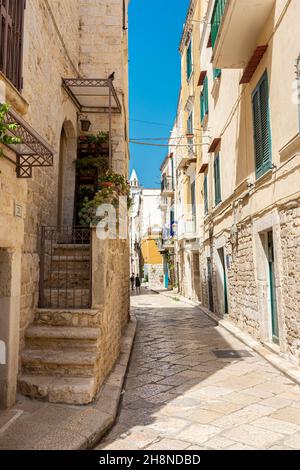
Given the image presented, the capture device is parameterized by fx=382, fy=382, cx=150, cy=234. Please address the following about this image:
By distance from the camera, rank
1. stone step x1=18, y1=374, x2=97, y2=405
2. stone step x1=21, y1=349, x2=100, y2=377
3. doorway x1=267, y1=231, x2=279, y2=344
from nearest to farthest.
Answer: stone step x1=18, y1=374, x2=97, y2=405 < stone step x1=21, y1=349, x2=100, y2=377 < doorway x1=267, y1=231, x2=279, y2=344

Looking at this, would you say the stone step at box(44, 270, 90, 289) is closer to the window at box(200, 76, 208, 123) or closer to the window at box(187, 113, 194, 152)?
the window at box(200, 76, 208, 123)

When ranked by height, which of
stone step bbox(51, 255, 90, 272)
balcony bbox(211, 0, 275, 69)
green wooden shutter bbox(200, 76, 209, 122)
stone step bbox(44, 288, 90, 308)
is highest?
green wooden shutter bbox(200, 76, 209, 122)

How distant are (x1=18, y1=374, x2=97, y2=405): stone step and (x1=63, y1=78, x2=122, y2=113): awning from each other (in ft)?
20.2

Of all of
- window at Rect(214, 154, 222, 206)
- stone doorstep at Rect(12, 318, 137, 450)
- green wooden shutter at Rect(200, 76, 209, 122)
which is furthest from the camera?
green wooden shutter at Rect(200, 76, 209, 122)

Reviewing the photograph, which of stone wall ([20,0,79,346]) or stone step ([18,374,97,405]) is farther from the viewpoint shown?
stone wall ([20,0,79,346])

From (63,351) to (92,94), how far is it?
6796 millimetres

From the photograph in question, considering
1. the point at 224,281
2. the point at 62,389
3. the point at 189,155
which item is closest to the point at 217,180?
the point at 224,281

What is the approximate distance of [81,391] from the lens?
4.43 m

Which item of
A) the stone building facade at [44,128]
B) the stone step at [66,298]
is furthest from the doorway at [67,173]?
the stone step at [66,298]

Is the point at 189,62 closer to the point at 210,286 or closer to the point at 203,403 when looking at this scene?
the point at 210,286

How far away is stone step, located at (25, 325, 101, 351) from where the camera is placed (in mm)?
5016

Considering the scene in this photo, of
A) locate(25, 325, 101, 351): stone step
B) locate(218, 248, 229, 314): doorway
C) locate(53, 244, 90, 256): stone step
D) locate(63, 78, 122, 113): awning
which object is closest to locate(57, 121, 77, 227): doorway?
locate(63, 78, 122, 113): awning

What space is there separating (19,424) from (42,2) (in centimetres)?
659
